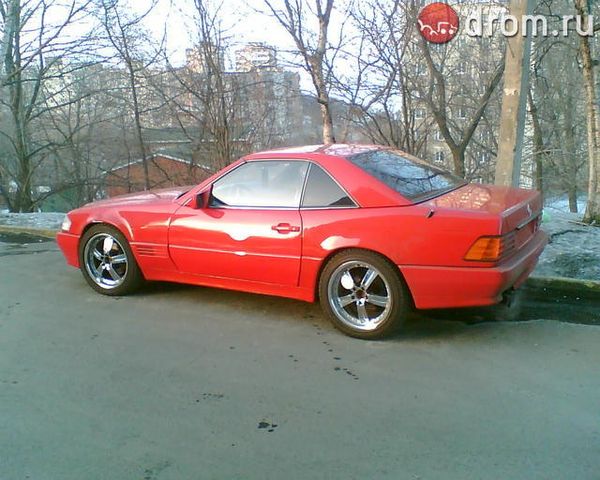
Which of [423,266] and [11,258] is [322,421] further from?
[11,258]

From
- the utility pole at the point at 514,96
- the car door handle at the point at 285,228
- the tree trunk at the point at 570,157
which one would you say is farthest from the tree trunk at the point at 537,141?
the car door handle at the point at 285,228

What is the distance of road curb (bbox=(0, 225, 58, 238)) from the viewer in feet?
24.8

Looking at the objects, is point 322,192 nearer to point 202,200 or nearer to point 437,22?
point 202,200

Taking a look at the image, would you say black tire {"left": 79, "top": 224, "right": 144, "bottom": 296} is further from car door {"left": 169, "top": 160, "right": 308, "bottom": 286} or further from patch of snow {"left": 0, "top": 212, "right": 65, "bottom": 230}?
patch of snow {"left": 0, "top": 212, "right": 65, "bottom": 230}

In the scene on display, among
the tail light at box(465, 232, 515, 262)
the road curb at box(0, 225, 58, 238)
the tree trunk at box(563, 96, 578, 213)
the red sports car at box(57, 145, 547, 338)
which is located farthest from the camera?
the tree trunk at box(563, 96, 578, 213)

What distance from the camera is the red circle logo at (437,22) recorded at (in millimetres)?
9211

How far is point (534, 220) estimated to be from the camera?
3887 mm

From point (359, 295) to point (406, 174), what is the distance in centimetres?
109

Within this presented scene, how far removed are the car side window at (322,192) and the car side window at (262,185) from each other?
73 millimetres

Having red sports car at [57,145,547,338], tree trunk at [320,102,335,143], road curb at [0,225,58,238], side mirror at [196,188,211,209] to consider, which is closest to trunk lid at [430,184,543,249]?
red sports car at [57,145,547,338]

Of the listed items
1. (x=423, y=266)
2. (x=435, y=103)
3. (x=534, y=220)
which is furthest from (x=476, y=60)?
(x=423, y=266)

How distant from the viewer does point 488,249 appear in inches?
126

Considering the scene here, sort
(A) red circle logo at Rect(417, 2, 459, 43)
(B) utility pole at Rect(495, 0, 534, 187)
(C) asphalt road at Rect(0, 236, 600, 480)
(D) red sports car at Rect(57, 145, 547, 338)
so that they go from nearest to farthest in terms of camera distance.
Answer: (C) asphalt road at Rect(0, 236, 600, 480) < (D) red sports car at Rect(57, 145, 547, 338) < (B) utility pole at Rect(495, 0, 534, 187) < (A) red circle logo at Rect(417, 2, 459, 43)

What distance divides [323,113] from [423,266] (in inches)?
267
